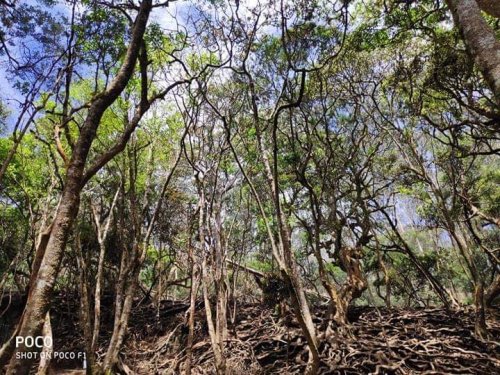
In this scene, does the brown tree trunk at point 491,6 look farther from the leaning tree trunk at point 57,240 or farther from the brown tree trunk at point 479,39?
the leaning tree trunk at point 57,240

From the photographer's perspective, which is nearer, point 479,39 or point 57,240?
point 57,240

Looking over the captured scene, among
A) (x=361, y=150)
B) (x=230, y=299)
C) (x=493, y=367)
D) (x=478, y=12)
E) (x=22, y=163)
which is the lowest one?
(x=493, y=367)

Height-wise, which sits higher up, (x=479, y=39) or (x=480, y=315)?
(x=479, y=39)

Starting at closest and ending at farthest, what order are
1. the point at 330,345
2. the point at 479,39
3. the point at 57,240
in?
the point at 57,240
the point at 479,39
the point at 330,345

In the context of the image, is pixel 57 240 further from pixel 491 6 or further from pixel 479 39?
pixel 491 6

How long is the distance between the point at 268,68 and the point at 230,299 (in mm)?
7200

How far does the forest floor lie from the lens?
6020 millimetres

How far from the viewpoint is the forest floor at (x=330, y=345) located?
602 cm

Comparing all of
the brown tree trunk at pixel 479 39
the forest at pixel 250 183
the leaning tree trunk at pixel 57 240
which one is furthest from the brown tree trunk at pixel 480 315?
the leaning tree trunk at pixel 57 240

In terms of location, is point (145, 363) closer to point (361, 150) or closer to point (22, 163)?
point (22, 163)

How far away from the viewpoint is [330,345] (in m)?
6.77

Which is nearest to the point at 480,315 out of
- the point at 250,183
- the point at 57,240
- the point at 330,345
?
the point at 330,345

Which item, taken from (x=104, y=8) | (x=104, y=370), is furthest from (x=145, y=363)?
(x=104, y=8)

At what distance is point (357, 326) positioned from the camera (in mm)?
7656
